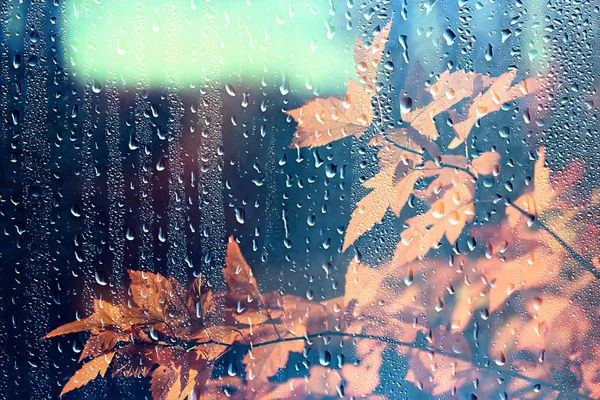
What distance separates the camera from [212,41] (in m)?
0.39

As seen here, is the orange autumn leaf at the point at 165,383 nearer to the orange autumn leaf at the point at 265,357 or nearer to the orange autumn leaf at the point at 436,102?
the orange autumn leaf at the point at 265,357

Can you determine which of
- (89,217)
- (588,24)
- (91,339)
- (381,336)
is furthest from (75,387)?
(588,24)

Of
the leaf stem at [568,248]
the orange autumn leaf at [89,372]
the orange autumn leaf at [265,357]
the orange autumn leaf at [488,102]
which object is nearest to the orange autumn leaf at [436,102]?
the orange autumn leaf at [488,102]

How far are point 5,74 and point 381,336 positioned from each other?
0.44 m

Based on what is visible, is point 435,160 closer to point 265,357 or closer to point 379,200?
point 379,200

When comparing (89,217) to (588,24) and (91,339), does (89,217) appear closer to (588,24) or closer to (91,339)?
(91,339)

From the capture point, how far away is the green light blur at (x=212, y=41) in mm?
379

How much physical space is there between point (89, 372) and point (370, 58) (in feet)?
1.33

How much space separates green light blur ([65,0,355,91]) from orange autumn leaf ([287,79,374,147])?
0.02 m

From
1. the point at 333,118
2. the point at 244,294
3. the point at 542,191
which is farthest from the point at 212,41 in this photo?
the point at 542,191

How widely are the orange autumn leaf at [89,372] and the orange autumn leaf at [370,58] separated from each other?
0.36 meters

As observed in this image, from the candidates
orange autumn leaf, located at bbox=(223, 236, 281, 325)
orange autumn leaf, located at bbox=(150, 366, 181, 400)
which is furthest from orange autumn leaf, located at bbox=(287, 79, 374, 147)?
orange autumn leaf, located at bbox=(150, 366, 181, 400)

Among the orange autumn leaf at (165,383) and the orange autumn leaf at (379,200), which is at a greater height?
the orange autumn leaf at (379,200)

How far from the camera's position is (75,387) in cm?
38
